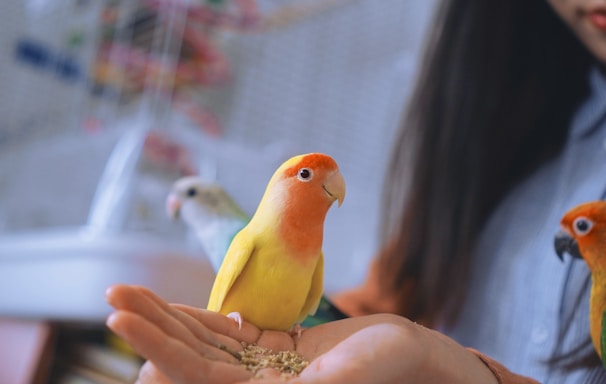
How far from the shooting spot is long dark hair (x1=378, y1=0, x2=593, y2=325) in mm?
797

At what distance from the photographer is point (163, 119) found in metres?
0.96

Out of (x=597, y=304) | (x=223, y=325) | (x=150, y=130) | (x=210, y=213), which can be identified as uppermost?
(x=150, y=130)

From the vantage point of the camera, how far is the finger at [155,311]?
0.29 metres

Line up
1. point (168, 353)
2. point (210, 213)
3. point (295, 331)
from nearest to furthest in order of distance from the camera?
1. point (168, 353)
2. point (295, 331)
3. point (210, 213)

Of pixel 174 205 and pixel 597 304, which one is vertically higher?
pixel 174 205

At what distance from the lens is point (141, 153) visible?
78 centimetres

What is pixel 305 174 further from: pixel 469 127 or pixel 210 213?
pixel 469 127

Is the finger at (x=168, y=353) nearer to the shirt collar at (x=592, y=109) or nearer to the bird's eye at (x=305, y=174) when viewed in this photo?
the bird's eye at (x=305, y=174)

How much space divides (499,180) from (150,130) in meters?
0.53

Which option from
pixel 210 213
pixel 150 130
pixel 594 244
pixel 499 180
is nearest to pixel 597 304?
pixel 594 244

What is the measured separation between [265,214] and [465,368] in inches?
6.9

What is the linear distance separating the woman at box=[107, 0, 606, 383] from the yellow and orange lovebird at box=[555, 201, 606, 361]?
12 cm

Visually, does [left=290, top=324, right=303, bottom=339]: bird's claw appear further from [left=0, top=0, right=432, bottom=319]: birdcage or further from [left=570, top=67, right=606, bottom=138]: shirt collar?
[left=570, top=67, right=606, bottom=138]: shirt collar

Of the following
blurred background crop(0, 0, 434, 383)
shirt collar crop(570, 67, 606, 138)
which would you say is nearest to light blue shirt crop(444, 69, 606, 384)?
shirt collar crop(570, 67, 606, 138)
